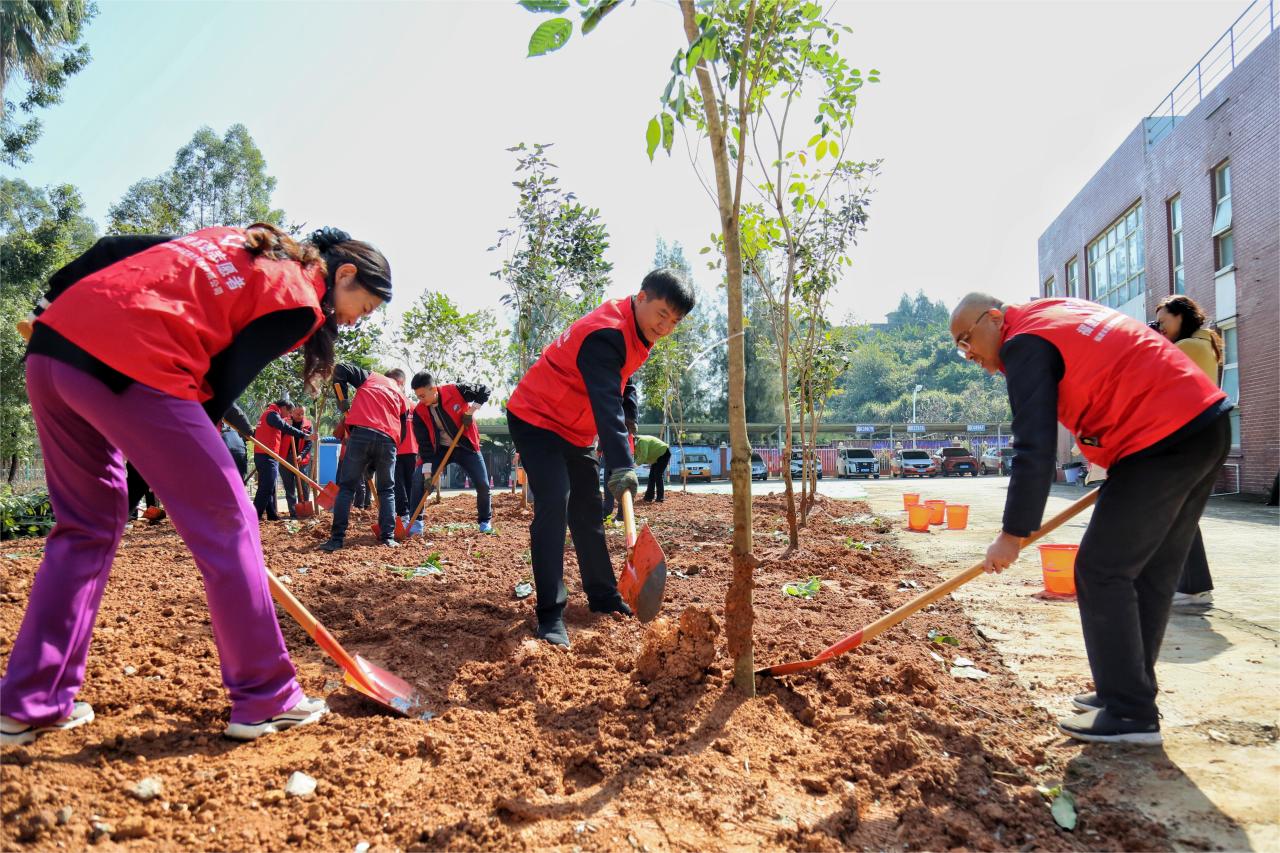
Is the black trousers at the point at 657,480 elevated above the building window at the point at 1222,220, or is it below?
below

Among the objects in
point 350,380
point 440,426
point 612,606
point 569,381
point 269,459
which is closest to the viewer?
point 569,381

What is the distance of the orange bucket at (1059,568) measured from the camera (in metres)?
4.27

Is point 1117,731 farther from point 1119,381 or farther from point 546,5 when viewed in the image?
point 546,5

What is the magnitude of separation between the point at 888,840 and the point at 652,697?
3.03 ft

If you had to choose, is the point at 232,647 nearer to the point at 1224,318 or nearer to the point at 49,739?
the point at 49,739

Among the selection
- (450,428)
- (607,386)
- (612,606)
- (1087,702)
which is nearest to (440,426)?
(450,428)

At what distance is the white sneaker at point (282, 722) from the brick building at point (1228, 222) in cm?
1533

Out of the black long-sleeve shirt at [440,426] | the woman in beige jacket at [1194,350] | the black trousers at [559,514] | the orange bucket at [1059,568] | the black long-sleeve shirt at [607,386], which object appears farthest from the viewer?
the black long-sleeve shirt at [440,426]

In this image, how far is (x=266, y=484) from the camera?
9.16 m

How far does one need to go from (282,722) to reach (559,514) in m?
1.49

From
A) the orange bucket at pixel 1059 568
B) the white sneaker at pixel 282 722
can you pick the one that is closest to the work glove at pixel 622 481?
the white sneaker at pixel 282 722

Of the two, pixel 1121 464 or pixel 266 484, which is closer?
pixel 1121 464

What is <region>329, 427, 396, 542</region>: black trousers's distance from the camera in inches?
249

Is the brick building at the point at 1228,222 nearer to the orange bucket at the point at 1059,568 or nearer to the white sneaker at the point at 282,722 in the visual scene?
the orange bucket at the point at 1059,568
